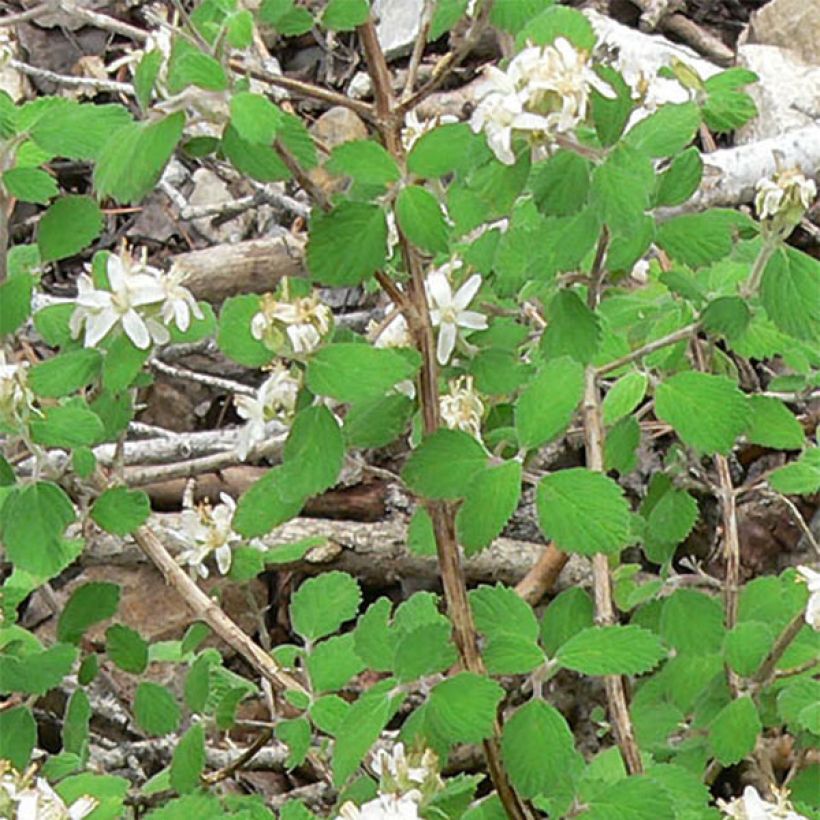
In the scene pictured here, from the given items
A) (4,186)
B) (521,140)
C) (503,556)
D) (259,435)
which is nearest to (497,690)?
(259,435)

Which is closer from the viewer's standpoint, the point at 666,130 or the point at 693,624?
the point at 666,130

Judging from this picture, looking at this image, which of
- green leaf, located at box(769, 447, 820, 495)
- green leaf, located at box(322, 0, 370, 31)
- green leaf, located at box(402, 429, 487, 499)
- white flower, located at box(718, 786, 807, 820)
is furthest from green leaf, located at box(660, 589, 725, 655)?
green leaf, located at box(322, 0, 370, 31)

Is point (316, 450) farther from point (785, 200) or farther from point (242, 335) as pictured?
point (785, 200)

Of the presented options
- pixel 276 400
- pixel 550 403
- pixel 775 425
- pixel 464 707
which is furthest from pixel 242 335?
pixel 775 425

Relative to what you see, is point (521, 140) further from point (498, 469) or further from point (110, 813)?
point (110, 813)

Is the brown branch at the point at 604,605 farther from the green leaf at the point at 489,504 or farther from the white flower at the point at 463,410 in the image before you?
the green leaf at the point at 489,504


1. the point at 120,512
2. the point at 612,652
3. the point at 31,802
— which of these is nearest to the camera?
the point at 31,802
